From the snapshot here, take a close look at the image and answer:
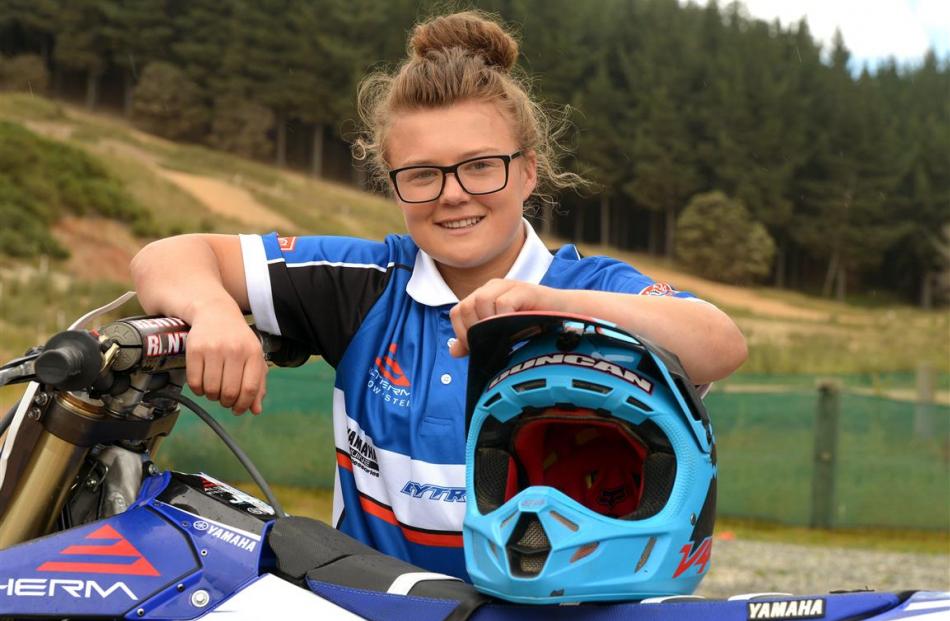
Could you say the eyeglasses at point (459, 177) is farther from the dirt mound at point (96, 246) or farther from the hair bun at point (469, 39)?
the dirt mound at point (96, 246)

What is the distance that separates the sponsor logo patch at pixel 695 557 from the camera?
1.46 meters

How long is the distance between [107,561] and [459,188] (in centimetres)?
90

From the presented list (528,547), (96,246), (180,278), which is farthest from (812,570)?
(96,246)

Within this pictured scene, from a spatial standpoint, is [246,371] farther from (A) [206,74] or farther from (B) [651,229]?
(B) [651,229]

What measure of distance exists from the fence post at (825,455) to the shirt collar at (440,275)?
8.81m

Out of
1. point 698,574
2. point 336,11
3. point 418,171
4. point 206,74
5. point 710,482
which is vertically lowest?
point 698,574

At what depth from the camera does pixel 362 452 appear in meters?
2.18

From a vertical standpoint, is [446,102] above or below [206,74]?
below

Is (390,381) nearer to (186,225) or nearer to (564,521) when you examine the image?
(564,521)

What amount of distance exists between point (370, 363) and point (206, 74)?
14.4 metres

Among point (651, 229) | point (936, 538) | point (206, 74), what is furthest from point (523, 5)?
point (936, 538)

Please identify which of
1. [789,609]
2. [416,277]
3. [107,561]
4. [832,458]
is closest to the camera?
[789,609]

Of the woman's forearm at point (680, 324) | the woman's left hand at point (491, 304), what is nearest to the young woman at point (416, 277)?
the woman's forearm at point (680, 324)

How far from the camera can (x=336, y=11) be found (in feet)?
57.6
